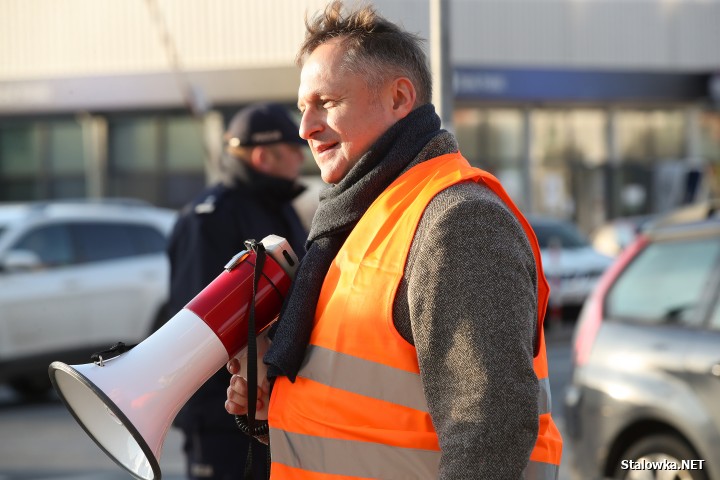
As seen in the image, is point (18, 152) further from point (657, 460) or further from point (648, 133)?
point (657, 460)

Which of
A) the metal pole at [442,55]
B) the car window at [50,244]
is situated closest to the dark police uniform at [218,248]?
the metal pole at [442,55]

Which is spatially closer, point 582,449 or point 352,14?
point 352,14

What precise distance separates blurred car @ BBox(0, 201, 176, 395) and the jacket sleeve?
971 centimetres

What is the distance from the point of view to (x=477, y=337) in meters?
2.08

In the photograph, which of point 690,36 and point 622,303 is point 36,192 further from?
point 622,303

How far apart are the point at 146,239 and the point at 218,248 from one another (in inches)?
331

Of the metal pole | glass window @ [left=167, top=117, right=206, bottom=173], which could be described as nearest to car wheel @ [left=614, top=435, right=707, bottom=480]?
the metal pole

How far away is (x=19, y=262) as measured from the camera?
1138 cm

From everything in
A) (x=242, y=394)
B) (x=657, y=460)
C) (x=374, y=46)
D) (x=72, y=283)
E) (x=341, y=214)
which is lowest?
(x=72, y=283)

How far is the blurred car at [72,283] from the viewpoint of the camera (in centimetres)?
1138

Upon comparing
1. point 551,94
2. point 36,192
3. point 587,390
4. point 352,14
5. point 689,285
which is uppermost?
point 352,14

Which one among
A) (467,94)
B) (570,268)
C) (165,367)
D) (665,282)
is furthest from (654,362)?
(467,94)

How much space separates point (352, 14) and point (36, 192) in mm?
26553

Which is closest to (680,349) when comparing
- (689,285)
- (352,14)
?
(689,285)
